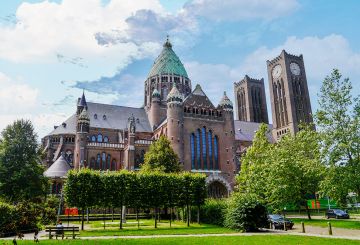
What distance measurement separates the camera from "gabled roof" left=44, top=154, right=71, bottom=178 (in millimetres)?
57594

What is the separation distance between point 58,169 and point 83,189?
26.4 meters

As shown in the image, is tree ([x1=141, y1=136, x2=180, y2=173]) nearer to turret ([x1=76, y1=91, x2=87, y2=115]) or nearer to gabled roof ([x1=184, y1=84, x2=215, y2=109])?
gabled roof ([x1=184, y1=84, x2=215, y2=109])

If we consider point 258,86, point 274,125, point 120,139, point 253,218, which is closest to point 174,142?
point 120,139

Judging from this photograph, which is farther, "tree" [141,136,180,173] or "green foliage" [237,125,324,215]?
"tree" [141,136,180,173]

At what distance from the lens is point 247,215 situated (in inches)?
1125

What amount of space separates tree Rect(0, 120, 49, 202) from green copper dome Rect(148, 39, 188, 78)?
136ft

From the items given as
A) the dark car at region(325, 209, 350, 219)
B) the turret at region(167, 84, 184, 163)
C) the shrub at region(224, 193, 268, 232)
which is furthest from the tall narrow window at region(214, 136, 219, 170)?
the shrub at region(224, 193, 268, 232)

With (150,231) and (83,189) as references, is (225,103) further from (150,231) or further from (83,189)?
(150,231)

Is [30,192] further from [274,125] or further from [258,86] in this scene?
[258,86]

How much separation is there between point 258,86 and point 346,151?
87134 mm

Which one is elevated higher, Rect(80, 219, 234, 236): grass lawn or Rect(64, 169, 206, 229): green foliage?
Rect(64, 169, 206, 229): green foliage

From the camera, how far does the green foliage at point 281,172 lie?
40.7 meters

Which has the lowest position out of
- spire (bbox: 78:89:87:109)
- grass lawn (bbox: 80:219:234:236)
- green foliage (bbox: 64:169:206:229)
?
grass lawn (bbox: 80:219:234:236)

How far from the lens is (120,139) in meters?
70.2
